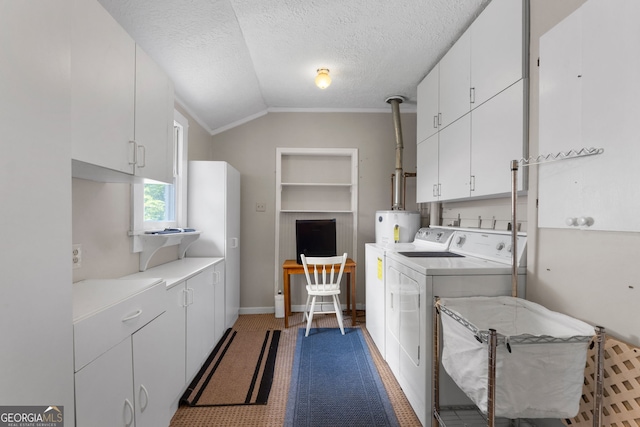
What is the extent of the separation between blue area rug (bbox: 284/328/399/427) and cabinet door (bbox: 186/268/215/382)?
2.34 ft

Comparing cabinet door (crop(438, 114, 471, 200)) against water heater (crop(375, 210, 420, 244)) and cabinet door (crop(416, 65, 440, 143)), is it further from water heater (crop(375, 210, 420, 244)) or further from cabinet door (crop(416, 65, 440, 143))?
water heater (crop(375, 210, 420, 244))

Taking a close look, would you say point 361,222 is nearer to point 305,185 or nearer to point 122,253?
point 305,185

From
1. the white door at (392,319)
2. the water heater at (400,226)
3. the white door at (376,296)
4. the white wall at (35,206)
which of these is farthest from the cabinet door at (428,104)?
the white wall at (35,206)

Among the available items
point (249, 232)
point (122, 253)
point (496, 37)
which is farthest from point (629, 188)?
point (249, 232)

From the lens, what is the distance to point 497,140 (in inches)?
66.4

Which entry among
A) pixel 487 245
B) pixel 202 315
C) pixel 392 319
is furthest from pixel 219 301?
pixel 487 245

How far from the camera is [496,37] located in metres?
1.68

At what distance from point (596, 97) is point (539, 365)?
41.1 inches

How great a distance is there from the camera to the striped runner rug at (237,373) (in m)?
1.92

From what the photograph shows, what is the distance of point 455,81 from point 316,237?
2097 mm

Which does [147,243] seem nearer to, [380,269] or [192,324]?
[192,324]

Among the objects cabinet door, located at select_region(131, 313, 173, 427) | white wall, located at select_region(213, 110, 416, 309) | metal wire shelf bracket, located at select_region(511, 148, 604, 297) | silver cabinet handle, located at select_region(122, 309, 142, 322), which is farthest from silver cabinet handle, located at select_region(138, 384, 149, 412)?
white wall, located at select_region(213, 110, 416, 309)

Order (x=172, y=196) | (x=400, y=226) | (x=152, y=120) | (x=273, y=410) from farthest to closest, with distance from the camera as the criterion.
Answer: (x=400, y=226) → (x=172, y=196) → (x=273, y=410) → (x=152, y=120)

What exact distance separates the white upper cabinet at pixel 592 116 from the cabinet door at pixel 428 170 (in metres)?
1.08
